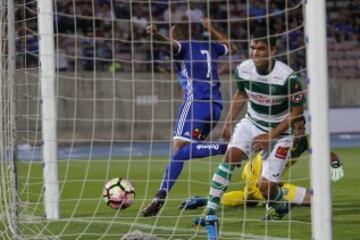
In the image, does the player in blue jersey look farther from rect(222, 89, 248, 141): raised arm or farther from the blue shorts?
rect(222, 89, 248, 141): raised arm

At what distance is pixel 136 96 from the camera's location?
23.0 metres

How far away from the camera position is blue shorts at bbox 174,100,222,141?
33.9 feet

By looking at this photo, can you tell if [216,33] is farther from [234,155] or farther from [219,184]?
[219,184]

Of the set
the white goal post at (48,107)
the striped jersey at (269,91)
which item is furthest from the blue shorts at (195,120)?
the white goal post at (48,107)

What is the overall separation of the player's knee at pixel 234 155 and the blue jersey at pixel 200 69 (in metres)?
2.02

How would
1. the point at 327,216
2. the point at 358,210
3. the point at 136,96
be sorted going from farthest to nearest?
the point at 136,96
the point at 358,210
the point at 327,216

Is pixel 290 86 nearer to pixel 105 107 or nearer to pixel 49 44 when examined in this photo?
pixel 49 44

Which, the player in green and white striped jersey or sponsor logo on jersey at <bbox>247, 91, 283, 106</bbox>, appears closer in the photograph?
the player in green and white striped jersey

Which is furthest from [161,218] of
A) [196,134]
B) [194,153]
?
[196,134]

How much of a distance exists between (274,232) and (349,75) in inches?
749

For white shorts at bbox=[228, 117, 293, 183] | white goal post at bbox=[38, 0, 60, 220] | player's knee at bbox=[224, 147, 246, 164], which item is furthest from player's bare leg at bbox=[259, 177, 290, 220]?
white goal post at bbox=[38, 0, 60, 220]

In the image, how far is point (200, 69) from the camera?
1070 cm

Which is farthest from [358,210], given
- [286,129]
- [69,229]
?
[69,229]

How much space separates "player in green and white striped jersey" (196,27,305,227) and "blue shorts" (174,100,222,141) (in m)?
0.90
